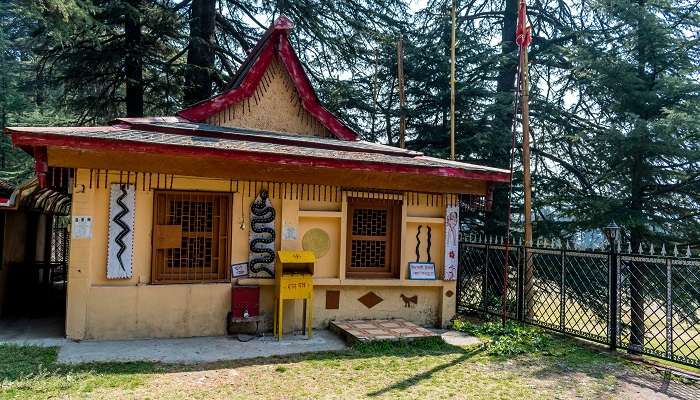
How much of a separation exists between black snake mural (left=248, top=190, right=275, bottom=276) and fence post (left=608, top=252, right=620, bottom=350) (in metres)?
5.47

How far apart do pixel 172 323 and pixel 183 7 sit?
43.5ft

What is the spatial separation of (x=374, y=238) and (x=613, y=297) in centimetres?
412

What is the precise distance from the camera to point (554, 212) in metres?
13.8

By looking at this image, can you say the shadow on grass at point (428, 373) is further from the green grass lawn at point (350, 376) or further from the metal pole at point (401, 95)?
the metal pole at point (401, 95)

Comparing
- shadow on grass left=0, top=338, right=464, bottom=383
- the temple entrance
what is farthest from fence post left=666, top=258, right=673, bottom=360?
the temple entrance

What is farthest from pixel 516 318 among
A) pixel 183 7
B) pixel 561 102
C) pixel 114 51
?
pixel 183 7

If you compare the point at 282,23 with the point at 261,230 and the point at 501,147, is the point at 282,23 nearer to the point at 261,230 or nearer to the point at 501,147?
the point at 261,230

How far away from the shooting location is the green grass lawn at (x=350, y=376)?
5.39 meters

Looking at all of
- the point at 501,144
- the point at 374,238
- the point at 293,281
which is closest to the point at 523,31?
the point at 374,238

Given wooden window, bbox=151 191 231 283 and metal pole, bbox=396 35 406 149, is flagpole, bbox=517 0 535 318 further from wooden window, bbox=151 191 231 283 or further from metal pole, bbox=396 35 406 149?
metal pole, bbox=396 35 406 149

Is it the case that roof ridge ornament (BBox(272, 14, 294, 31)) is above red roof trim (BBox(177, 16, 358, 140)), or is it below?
above

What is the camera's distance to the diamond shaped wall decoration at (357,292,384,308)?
29.5 feet

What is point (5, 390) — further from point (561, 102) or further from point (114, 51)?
point (561, 102)

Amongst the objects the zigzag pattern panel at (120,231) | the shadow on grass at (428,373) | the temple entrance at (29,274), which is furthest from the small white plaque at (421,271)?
the temple entrance at (29,274)
